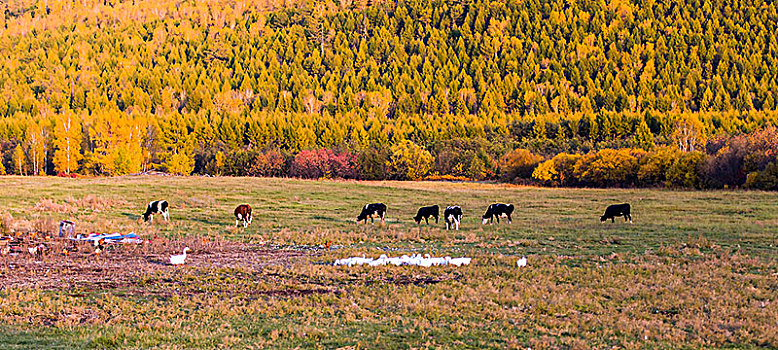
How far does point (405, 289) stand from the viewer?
635 inches

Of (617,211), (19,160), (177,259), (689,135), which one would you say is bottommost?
(177,259)

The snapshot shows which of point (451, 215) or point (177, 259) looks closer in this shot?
point (177, 259)

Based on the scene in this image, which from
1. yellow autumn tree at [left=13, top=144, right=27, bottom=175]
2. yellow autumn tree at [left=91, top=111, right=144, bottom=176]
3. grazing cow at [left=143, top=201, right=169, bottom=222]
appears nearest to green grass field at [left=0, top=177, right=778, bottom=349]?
grazing cow at [left=143, top=201, right=169, bottom=222]

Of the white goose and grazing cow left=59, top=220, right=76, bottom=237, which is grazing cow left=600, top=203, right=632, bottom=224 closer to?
the white goose

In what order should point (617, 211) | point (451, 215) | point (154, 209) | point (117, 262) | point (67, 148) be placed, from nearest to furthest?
1. point (117, 262)
2. point (451, 215)
3. point (154, 209)
4. point (617, 211)
5. point (67, 148)

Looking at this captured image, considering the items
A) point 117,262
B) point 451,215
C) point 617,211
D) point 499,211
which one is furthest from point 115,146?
point 117,262

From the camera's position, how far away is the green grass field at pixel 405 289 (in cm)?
1180

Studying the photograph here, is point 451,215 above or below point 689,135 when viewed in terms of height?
below

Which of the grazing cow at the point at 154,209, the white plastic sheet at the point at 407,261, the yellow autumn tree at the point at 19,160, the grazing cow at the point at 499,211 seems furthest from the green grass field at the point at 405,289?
the yellow autumn tree at the point at 19,160

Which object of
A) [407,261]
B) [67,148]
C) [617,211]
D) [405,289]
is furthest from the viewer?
[67,148]

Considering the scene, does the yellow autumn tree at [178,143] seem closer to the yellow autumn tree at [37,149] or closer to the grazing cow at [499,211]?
the yellow autumn tree at [37,149]

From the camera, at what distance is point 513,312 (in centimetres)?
1378

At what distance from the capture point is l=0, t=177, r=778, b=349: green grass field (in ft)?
38.7

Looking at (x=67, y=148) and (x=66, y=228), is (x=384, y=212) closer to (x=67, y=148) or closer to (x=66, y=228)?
(x=66, y=228)
